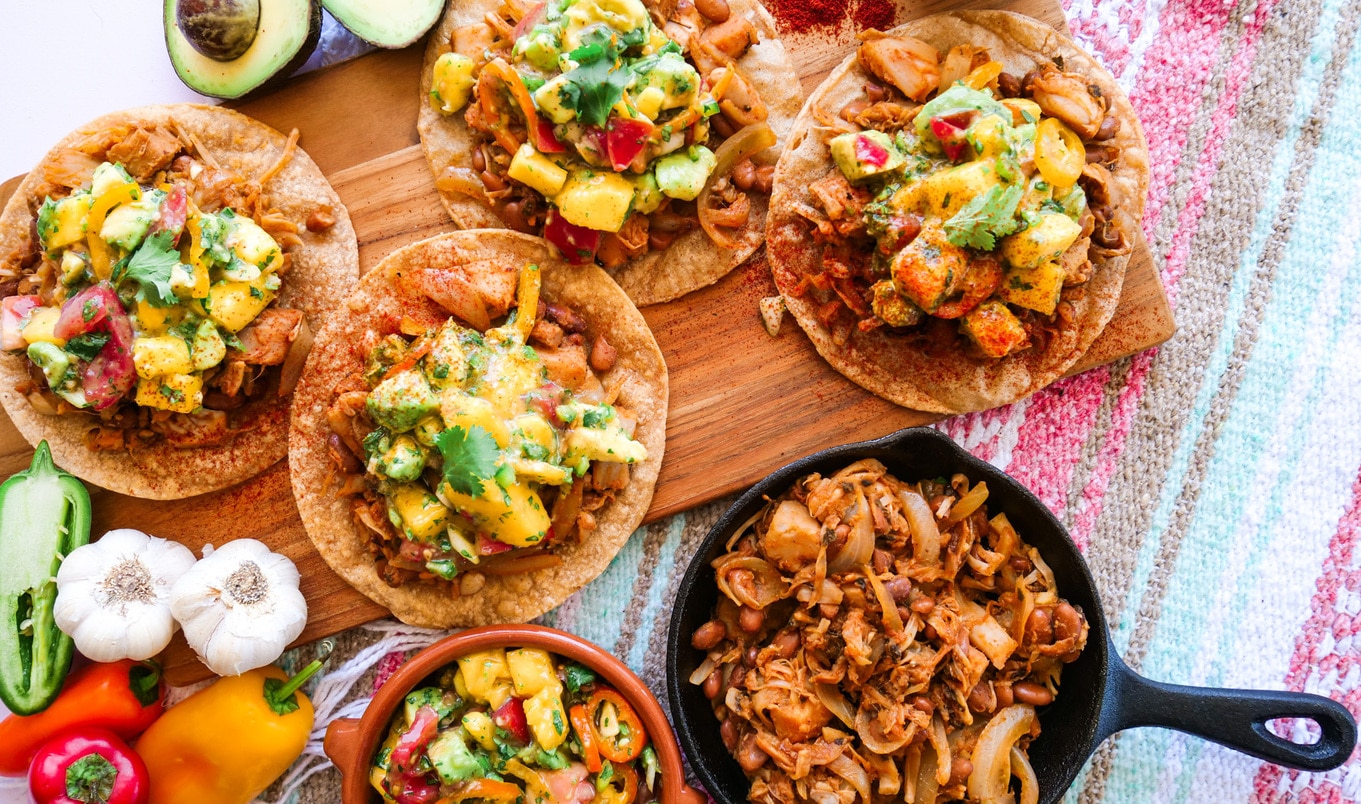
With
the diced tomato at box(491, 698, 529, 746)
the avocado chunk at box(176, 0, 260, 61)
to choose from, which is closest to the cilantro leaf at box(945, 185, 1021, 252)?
the diced tomato at box(491, 698, 529, 746)

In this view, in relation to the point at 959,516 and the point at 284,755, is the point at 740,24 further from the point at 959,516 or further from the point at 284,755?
the point at 284,755

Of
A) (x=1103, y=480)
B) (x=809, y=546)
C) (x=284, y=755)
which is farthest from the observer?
(x=1103, y=480)

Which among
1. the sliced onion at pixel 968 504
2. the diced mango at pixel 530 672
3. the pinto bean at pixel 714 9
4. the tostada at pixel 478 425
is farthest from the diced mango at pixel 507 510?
the pinto bean at pixel 714 9

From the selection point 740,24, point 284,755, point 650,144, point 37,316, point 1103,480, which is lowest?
point 284,755

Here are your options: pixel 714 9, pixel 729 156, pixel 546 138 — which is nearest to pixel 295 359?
pixel 546 138

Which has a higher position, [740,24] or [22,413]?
[740,24]

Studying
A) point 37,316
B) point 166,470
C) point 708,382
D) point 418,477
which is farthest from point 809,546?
point 37,316
